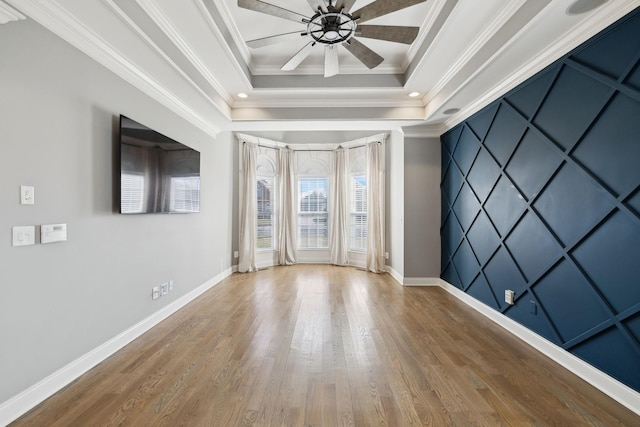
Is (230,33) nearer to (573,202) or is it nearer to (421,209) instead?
(573,202)

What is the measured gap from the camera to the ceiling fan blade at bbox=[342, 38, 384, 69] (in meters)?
2.38

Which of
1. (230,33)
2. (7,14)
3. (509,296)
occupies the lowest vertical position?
(509,296)

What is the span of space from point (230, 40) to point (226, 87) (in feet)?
2.70

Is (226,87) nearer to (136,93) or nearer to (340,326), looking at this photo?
(136,93)

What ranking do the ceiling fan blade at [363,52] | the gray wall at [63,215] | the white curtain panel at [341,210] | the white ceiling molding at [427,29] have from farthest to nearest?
the white curtain panel at [341,210], the white ceiling molding at [427,29], the ceiling fan blade at [363,52], the gray wall at [63,215]

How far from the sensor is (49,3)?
1.76 metres

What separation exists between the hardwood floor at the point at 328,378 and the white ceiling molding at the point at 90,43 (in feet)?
8.00

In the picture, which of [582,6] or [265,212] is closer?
[582,6]

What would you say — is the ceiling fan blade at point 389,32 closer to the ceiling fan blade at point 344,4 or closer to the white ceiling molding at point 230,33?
the ceiling fan blade at point 344,4

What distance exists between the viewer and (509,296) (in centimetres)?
285

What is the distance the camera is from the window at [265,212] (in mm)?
5934

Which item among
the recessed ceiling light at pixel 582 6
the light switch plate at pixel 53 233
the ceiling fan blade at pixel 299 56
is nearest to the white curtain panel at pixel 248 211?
the ceiling fan blade at pixel 299 56

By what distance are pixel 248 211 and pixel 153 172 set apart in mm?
2711

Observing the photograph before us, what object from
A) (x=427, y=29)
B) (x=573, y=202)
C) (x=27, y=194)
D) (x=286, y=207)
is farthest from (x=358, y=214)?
(x=27, y=194)
